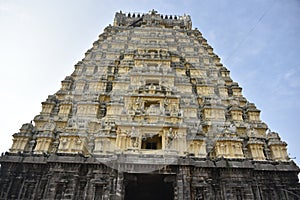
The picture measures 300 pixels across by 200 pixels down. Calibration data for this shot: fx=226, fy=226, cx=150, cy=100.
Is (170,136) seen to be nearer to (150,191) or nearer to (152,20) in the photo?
(150,191)

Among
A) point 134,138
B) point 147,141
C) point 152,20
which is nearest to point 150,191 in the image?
point 147,141

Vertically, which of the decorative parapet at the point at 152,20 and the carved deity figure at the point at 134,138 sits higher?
→ the decorative parapet at the point at 152,20

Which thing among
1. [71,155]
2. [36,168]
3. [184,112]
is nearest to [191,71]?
[184,112]

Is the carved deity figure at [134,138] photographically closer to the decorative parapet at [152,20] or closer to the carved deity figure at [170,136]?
the carved deity figure at [170,136]

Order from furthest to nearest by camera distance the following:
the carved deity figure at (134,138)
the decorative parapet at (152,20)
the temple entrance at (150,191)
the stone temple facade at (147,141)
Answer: the decorative parapet at (152,20)
the temple entrance at (150,191)
the carved deity figure at (134,138)
the stone temple facade at (147,141)

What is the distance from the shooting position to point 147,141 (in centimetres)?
1994

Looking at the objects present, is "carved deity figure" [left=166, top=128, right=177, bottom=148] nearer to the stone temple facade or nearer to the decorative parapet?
the stone temple facade

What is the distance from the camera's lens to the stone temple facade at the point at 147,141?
52.9 ft

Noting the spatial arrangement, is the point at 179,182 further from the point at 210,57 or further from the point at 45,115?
the point at 210,57

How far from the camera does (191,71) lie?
89.5 feet

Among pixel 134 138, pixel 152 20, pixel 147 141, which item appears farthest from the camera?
pixel 152 20

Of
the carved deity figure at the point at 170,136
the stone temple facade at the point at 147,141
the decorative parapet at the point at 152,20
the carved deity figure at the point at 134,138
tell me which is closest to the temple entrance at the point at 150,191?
the stone temple facade at the point at 147,141

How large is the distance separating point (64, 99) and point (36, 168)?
24.7 ft

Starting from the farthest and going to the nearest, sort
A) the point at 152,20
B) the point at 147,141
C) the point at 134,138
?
the point at 152,20, the point at 147,141, the point at 134,138
